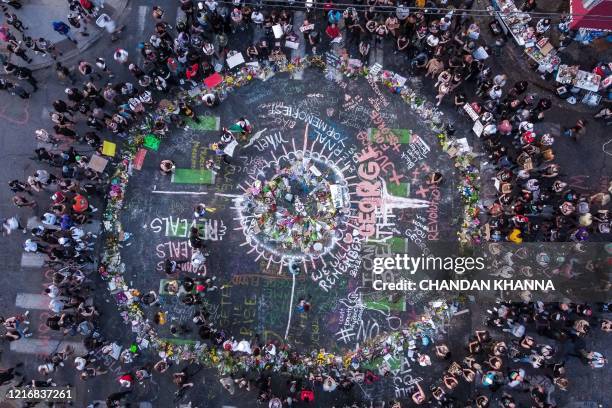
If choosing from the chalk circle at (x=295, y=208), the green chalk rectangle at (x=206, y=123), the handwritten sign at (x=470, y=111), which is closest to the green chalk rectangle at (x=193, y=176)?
the chalk circle at (x=295, y=208)

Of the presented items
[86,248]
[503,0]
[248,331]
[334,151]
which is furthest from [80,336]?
[503,0]

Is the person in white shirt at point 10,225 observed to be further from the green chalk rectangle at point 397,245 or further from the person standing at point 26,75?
the green chalk rectangle at point 397,245

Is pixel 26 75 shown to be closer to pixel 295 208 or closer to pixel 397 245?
pixel 295 208

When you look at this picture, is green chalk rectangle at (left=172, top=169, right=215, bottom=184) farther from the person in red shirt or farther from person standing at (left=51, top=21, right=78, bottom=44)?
the person in red shirt

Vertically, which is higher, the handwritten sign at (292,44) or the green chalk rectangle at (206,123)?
the handwritten sign at (292,44)

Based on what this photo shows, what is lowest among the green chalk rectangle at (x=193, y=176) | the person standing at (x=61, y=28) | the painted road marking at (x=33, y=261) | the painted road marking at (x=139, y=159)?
the painted road marking at (x=33, y=261)

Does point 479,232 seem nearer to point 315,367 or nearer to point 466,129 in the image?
point 466,129
